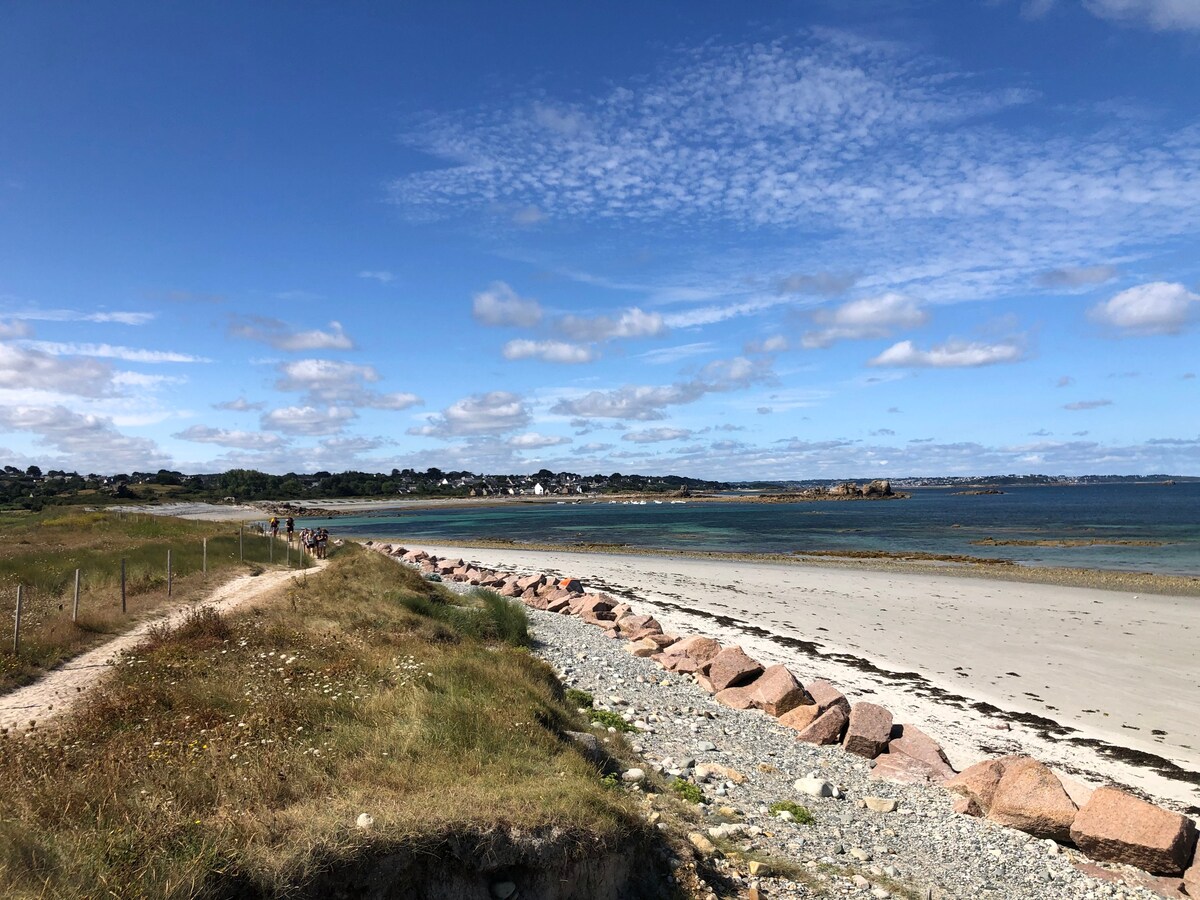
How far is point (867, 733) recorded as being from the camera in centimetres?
1038

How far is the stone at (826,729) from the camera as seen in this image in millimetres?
10664

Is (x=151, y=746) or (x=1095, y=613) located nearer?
(x=151, y=746)

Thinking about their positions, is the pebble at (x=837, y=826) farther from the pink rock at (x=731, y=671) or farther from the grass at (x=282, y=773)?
the grass at (x=282, y=773)

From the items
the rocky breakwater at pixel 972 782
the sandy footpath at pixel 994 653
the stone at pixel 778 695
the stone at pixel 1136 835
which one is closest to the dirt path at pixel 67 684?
the rocky breakwater at pixel 972 782

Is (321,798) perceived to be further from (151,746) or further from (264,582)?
(264,582)

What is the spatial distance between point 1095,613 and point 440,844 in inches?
987

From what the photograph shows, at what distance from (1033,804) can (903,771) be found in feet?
5.74

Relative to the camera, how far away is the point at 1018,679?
15516mm

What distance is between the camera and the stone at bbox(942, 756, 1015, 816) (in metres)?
8.45

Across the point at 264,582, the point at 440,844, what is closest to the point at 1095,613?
the point at 440,844

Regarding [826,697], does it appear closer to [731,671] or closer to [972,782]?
[731,671]

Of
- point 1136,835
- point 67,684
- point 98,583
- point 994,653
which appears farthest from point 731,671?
point 98,583

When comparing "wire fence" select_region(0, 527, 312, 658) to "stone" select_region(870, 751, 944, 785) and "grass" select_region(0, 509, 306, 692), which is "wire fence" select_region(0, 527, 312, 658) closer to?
"grass" select_region(0, 509, 306, 692)

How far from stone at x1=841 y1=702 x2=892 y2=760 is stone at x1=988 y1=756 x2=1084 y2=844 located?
1915 millimetres
